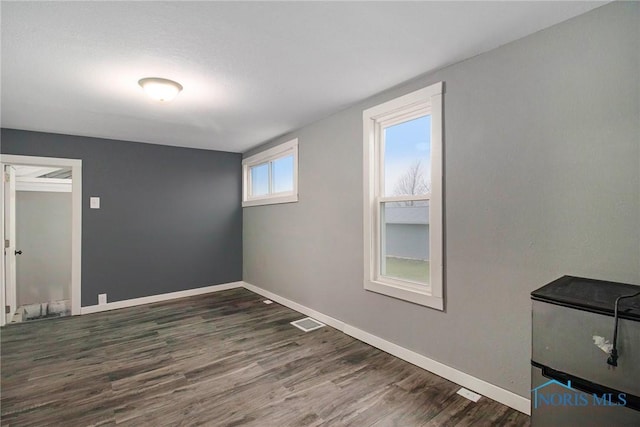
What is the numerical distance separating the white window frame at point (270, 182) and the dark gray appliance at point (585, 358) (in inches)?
123

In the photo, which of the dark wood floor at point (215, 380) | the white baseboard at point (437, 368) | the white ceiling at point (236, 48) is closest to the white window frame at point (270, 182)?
the white ceiling at point (236, 48)

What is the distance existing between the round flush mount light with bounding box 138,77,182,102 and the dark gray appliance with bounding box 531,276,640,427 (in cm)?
293

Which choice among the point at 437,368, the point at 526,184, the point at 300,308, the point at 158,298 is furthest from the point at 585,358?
the point at 158,298

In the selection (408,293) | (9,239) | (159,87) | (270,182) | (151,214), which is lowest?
(408,293)

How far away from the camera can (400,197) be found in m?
2.79

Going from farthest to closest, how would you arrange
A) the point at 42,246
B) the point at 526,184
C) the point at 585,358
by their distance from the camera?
the point at 42,246 → the point at 526,184 → the point at 585,358

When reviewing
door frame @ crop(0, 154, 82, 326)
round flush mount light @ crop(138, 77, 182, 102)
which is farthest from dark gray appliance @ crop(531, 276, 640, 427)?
door frame @ crop(0, 154, 82, 326)

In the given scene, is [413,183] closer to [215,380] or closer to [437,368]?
[437,368]

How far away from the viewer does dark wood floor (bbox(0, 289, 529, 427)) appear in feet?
6.48

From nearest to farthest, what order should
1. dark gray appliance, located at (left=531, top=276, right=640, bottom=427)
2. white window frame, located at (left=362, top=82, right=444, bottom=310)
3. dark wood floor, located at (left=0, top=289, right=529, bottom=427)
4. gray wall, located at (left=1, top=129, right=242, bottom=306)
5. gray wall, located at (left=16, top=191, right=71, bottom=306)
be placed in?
dark gray appliance, located at (left=531, top=276, right=640, bottom=427) → dark wood floor, located at (left=0, top=289, right=529, bottom=427) → white window frame, located at (left=362, top=82, right=444, bottom=310) → gray wall, located at (left=1, top=129, right=242, bottom=306) → gray wall, located at (left=16, top=191, right=71, bottom=306)

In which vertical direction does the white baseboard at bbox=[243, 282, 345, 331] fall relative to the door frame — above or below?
below

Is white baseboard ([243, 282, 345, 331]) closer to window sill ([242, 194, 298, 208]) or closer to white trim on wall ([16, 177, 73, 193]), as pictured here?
window sill ([242, 194, 298, 208])

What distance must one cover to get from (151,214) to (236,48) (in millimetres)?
3533

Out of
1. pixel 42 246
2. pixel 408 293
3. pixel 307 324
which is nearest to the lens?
pixel 408 293
